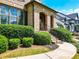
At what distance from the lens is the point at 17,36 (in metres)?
11.5

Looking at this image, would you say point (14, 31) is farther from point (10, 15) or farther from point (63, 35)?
point (63, 35)

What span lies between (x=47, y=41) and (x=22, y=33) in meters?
2.82

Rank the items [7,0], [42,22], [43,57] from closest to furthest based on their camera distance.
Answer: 1. [43,57]
2. [7,0]
3. [42,22]

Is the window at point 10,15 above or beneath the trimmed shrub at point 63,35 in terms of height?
above

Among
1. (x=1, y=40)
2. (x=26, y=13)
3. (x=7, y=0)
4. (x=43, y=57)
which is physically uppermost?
(x=7, y=0)

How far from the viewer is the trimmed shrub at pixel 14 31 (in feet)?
34.7

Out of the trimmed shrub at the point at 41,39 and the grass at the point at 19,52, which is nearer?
the grass at the point at 19,52

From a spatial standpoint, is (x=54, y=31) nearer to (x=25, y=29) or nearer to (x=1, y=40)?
(x=25, y=29)

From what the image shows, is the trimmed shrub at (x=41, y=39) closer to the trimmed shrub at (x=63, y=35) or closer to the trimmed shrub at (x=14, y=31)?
the trimmed shrub at (x=14, y=31)

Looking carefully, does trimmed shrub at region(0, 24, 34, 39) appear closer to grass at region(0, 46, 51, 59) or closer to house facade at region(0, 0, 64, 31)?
grass at region(0, 46, 51, 59)

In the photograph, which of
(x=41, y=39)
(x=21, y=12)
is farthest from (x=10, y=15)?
(x=41, y=39)

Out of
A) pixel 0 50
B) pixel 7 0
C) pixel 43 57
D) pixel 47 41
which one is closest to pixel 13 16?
pixel 7 0

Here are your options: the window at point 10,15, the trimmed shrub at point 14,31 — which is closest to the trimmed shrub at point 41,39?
the trimmed shrub at point 14,31

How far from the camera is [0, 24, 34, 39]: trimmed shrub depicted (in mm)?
10581
